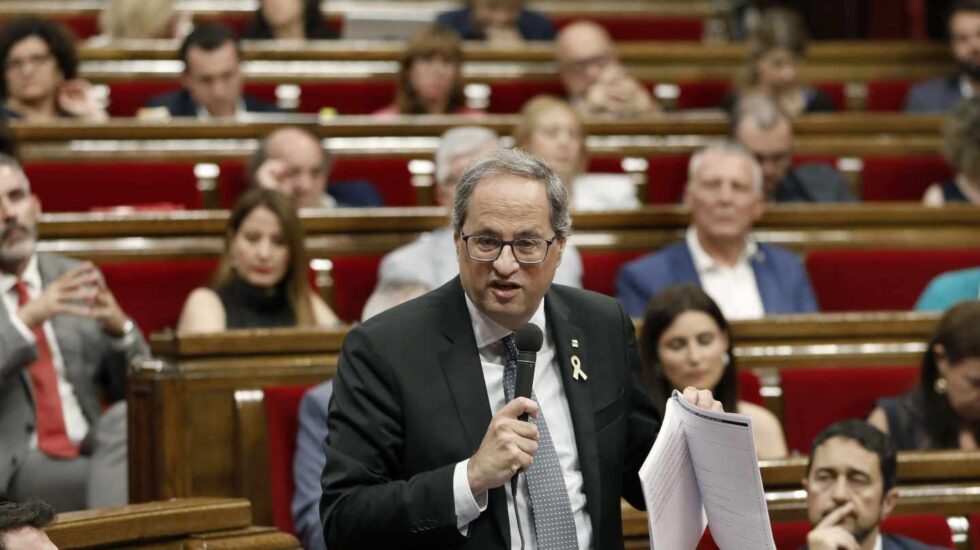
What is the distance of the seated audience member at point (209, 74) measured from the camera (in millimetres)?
2671

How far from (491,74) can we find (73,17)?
102 centimetres

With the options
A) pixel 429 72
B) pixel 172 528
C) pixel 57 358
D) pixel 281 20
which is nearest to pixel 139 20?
pixel 281 20

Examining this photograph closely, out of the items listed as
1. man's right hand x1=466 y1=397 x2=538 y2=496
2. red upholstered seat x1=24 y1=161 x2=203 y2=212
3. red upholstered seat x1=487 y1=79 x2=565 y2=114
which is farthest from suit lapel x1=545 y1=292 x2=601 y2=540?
red upholstered seat x1=487 y1=79 x2=565 y2=114

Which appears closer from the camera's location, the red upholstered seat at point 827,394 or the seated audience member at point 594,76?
the red upholstered seat at point 827,394

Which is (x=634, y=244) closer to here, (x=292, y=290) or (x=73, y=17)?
(x=292, y=290)

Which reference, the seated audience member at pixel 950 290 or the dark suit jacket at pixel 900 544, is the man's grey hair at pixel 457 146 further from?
the dark suit jacket at pixel 900 544

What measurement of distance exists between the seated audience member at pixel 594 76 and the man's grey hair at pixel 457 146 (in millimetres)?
642

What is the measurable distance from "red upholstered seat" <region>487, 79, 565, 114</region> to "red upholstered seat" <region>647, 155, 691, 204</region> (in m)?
0.44

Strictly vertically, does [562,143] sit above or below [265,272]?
above

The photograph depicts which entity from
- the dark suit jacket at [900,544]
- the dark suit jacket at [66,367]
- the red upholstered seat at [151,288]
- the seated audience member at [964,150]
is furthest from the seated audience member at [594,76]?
the dark suit jacket at [900,544]

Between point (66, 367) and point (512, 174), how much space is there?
98 cm

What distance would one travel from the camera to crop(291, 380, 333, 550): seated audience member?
1.61 metres

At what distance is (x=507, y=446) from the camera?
0.96 metres

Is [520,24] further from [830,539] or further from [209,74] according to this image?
[830,539]
